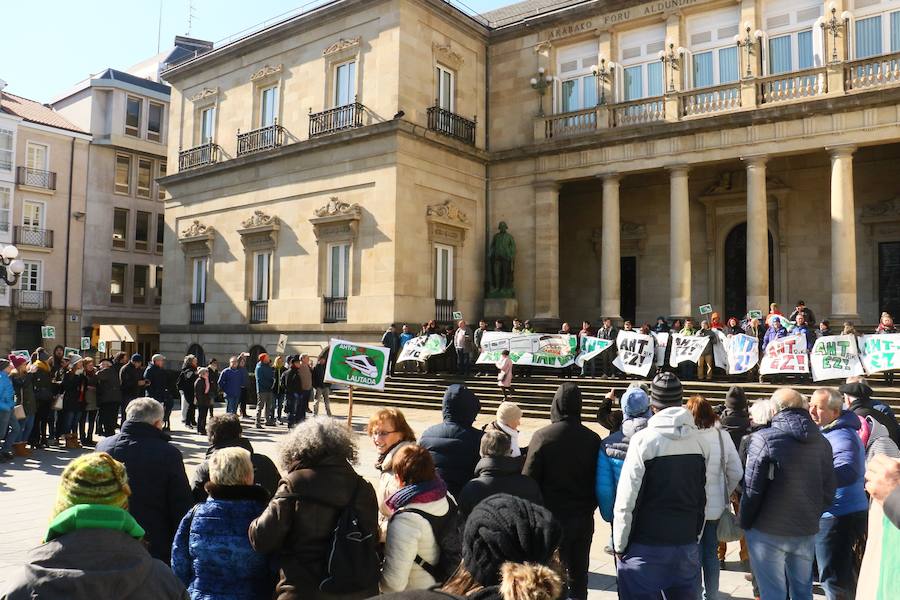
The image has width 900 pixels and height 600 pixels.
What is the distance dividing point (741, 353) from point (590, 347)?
3.81m

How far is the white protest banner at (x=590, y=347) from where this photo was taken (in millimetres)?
18891

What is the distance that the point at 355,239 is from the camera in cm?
2375

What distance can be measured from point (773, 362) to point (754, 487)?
1280 cm

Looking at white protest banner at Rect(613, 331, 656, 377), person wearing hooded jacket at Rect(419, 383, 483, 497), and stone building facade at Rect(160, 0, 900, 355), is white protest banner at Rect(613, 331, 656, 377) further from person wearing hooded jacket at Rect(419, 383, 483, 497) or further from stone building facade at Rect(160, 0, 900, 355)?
person wearing hooded jacket at Rect(419, 383, 483, 497)

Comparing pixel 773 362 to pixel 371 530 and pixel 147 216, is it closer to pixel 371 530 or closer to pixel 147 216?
pixel 371 530

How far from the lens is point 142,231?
42000mm

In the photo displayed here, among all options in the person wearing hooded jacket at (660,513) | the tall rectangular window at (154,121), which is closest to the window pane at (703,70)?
the person wearing hooded jacket at (660,513)

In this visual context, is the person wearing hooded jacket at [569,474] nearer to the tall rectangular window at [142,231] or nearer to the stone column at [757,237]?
the stone column at [757,237]

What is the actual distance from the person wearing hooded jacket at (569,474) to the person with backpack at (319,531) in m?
1.96

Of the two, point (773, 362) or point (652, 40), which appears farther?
point (652, 40)

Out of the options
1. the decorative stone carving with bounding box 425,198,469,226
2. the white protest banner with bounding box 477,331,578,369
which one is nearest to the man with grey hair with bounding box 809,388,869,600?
the white protest banner with bounding box 477,331,578,369

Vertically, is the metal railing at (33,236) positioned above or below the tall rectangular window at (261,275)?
above

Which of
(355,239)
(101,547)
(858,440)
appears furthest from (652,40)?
(101,547)

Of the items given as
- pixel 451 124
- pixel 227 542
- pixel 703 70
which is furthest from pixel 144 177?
pixel 227 542
